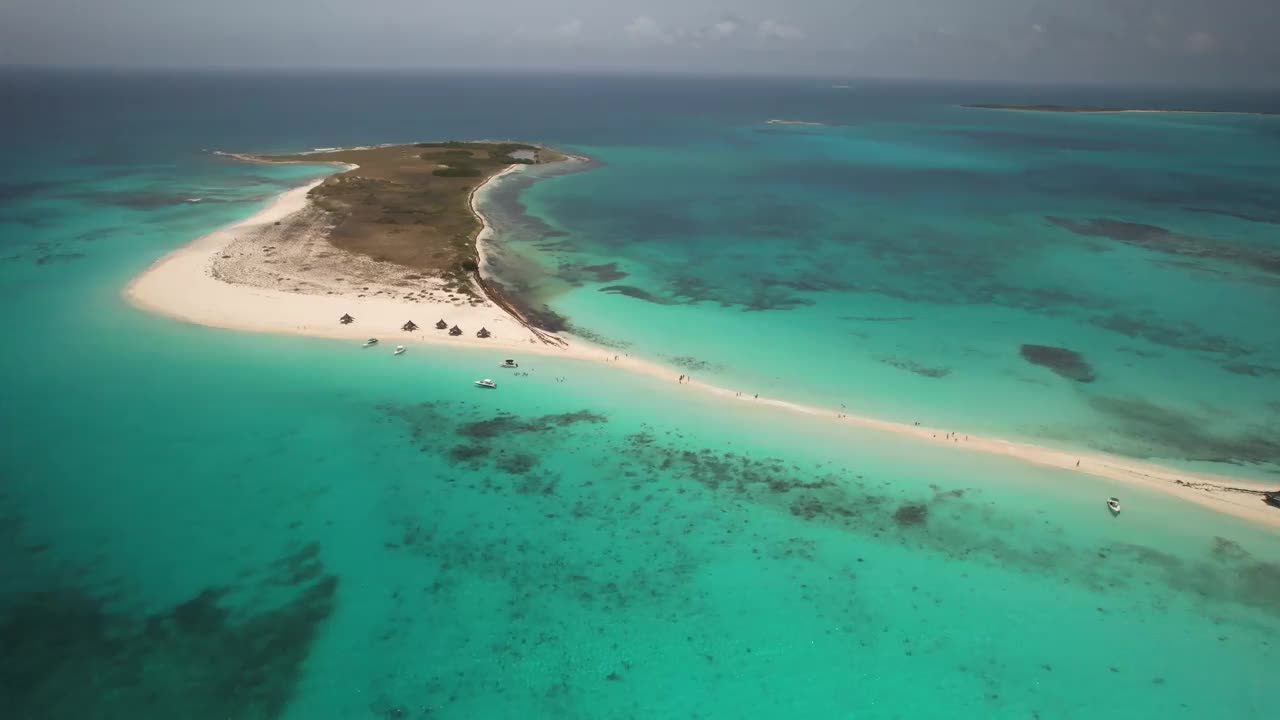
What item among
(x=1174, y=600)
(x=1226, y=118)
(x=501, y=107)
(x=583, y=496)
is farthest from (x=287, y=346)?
(x=1226, y=118)

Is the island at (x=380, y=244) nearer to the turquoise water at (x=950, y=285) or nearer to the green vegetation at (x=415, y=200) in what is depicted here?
the green vegetation at (x=415, y=200)

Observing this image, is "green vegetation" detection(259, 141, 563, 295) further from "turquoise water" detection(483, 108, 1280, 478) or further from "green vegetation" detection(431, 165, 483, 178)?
"turquoise water" detection(483, 108, 1280, 478)

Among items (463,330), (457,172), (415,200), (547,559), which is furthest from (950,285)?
(457,172)

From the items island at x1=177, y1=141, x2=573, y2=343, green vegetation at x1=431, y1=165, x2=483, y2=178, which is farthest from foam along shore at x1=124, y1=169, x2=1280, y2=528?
green vegetation at x1=431, y1=165, x2=483, y2=178

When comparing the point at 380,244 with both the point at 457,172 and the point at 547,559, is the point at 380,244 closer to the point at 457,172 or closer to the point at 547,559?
the point at 457,172

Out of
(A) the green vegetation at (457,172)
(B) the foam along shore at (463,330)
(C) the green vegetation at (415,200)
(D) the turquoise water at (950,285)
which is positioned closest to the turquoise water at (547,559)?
(B) the foam along shore at (463,330)

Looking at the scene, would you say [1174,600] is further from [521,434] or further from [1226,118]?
[1226,118]
